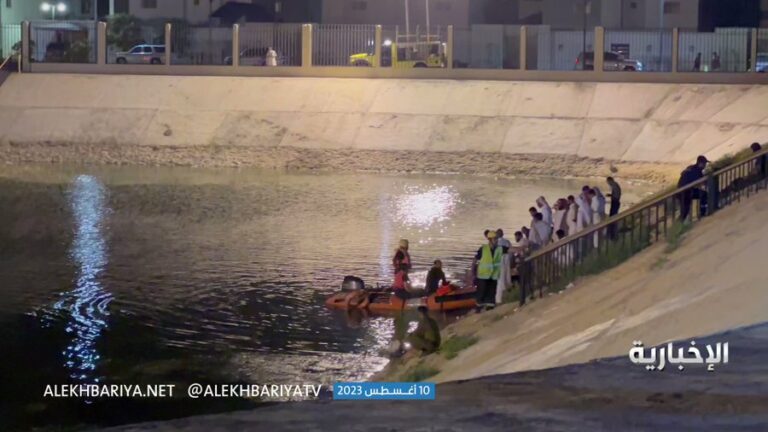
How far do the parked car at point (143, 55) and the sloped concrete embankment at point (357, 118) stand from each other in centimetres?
618

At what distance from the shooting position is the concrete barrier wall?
4197 centimetres

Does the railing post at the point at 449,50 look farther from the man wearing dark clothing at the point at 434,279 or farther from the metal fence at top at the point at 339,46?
the man wearing dark clothing at the point at 434,279

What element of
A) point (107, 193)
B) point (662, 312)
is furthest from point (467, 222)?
point (662, 312)

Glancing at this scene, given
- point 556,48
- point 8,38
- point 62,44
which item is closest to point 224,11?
point 8,38

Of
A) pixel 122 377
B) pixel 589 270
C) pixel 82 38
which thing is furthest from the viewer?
pixel 82 38

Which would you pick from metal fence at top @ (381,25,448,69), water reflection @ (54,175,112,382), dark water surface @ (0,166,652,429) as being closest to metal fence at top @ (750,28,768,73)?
metal fence at top @ (381,25,448,69)

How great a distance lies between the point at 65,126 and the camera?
47469mm

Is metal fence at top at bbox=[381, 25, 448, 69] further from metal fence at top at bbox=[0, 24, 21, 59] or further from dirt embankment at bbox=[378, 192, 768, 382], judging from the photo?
dirt embankment at bbox=[378, 192, 768, 382]

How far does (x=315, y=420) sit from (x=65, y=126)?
41181 mm

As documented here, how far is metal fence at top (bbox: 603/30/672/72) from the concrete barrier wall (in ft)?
22.8

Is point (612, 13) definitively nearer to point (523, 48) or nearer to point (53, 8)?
point (523, 48)

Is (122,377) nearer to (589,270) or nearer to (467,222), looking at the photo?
(589,270)

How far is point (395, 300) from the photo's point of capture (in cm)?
2019

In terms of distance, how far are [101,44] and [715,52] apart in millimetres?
24316
